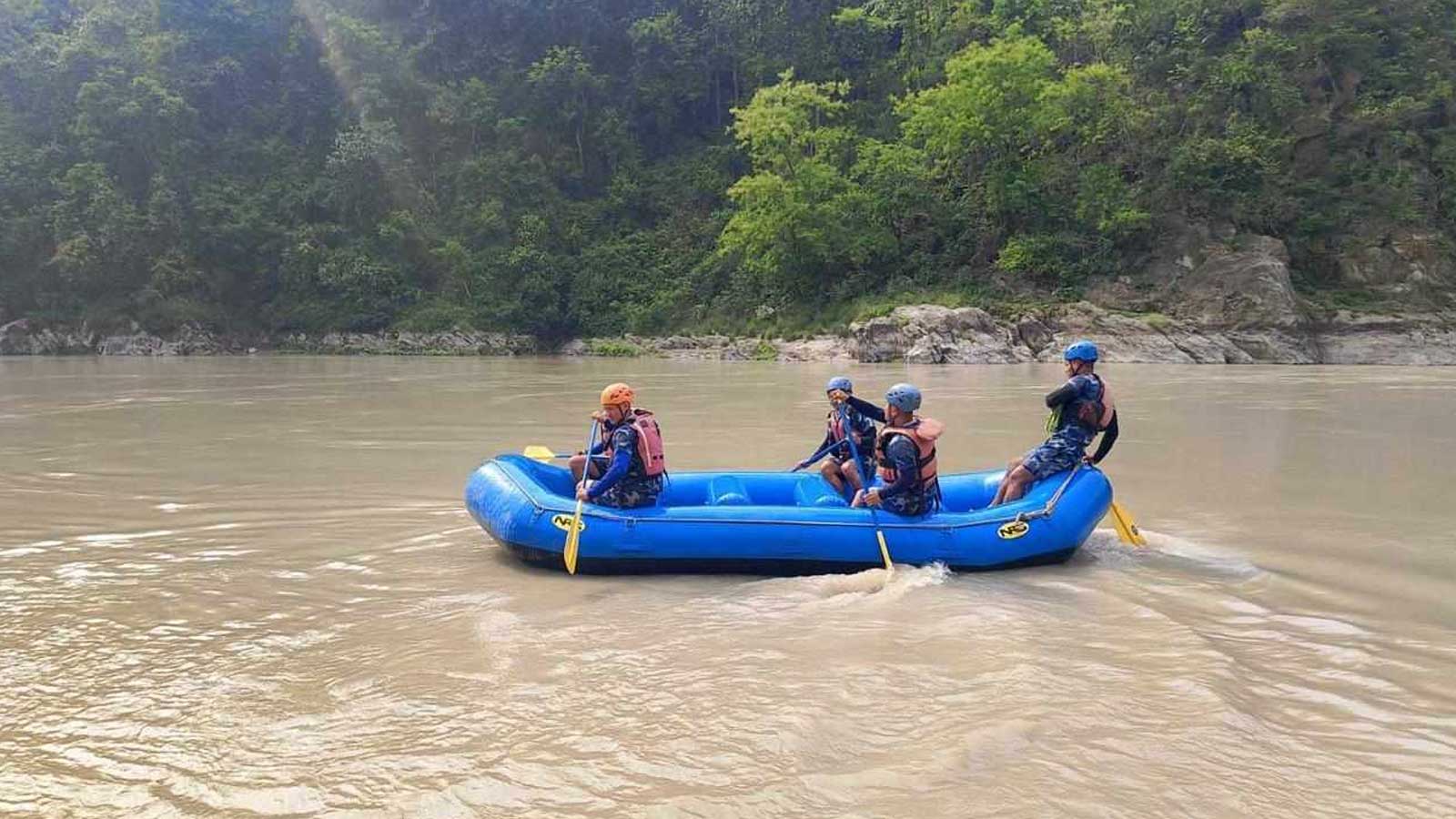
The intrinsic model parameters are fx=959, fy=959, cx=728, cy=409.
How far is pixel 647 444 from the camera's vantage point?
5430 millimetres

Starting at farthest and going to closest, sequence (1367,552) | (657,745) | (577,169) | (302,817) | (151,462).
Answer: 1. (577,169)
2. (151,462)
3. (1367,552)
4. (657,745)
5. (302,817)

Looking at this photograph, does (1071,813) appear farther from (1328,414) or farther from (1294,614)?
(1328,414)

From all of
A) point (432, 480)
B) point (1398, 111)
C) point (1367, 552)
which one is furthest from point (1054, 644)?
point (1398, 111)

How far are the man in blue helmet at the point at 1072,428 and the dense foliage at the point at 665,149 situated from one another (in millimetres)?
23697

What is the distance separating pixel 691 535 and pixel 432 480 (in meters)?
3.66

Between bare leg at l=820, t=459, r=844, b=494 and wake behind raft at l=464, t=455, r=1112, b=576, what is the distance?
94 cm

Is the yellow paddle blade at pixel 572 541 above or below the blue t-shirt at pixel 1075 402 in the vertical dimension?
below

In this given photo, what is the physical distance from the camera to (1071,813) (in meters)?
2.68

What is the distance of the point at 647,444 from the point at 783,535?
3.06 feet

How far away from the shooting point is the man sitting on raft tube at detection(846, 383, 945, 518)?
5301 millimetres

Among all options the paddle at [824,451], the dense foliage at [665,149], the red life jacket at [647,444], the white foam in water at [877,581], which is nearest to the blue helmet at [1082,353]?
the paddle at [824,451]

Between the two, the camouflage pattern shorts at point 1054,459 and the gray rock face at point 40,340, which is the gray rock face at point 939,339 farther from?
the gray rock face at point 40,340

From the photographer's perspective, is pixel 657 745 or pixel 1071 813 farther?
pixel 657 745

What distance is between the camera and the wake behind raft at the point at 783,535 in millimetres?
5172
